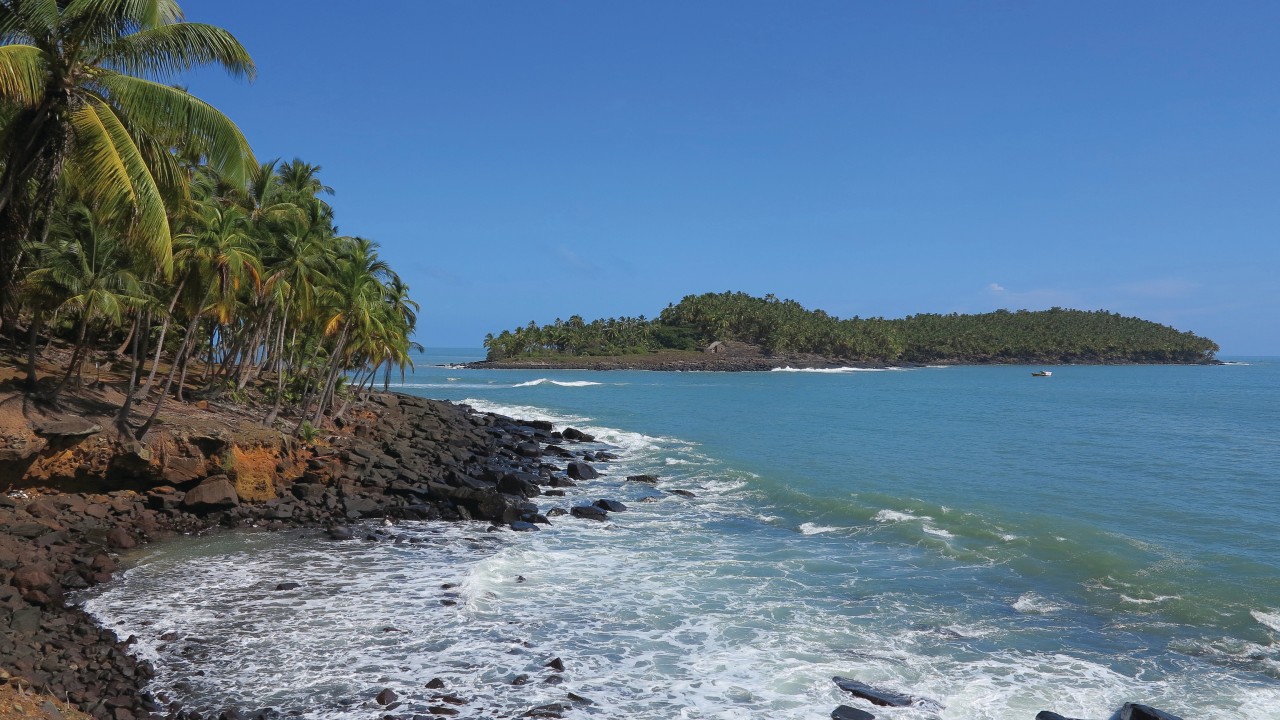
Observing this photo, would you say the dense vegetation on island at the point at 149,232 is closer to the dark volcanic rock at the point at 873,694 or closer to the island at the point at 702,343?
the dark volcanic rock at the point at 873,694

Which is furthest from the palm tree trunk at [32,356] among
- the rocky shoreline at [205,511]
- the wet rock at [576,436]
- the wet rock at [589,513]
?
the wet rock at [576,436]

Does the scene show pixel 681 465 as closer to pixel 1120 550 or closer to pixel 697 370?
pixel 1120 550

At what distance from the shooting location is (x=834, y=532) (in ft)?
70.8

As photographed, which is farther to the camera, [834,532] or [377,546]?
[834,532]

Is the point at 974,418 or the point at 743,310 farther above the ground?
the point at 743,310

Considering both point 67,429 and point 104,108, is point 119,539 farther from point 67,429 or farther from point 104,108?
point 104,108

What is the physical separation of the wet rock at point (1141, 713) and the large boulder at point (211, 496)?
19.9 m

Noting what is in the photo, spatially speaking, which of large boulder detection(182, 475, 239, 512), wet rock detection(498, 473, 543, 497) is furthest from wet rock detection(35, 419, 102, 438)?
wet rock detection(498, 473, 543, 497)

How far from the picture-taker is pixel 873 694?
10898mm

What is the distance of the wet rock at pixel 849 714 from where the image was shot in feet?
33.6

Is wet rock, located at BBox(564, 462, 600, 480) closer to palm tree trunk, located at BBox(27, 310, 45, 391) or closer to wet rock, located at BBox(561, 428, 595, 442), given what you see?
wet rock, located at BBox(561, 428, 595, 442)

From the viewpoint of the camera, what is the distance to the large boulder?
19.9 meters

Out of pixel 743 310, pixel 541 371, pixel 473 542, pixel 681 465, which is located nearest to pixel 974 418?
pixel 681 465

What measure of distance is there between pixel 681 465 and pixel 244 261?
19040 mm
